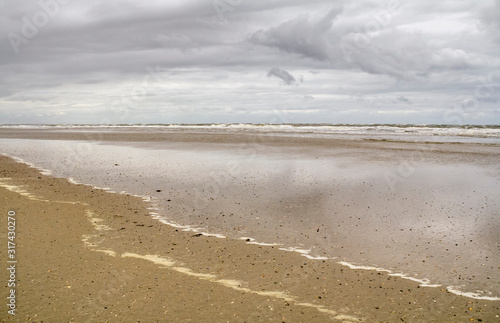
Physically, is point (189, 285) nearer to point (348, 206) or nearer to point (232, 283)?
point (232, 283)

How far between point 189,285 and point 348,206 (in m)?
7.09

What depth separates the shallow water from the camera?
26.6ft

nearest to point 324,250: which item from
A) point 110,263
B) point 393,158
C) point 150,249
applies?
point 150,249

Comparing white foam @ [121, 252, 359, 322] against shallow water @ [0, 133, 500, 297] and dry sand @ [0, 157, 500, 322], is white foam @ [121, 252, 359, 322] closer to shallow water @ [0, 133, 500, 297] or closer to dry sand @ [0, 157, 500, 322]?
dry sand @ [0, 157, 500, 322]

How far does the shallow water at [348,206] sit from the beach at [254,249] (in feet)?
0.18

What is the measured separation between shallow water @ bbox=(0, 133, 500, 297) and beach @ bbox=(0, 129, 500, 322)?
55 millimetres

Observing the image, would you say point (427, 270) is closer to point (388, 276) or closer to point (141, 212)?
point (388, 276)

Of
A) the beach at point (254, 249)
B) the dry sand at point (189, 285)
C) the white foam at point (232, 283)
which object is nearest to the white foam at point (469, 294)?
the beach at point (254, 249)

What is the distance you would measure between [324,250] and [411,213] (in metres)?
4.44

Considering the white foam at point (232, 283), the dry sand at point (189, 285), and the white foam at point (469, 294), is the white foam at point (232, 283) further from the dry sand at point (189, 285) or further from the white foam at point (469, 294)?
the white foam at point (469, 294)

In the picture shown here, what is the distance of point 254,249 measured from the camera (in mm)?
8461

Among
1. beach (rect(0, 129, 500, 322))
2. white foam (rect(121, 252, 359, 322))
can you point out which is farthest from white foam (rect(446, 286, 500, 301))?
white foam (rect(121, 252, 359, 322))

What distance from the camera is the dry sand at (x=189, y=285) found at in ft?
18.8

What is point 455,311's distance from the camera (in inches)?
233
